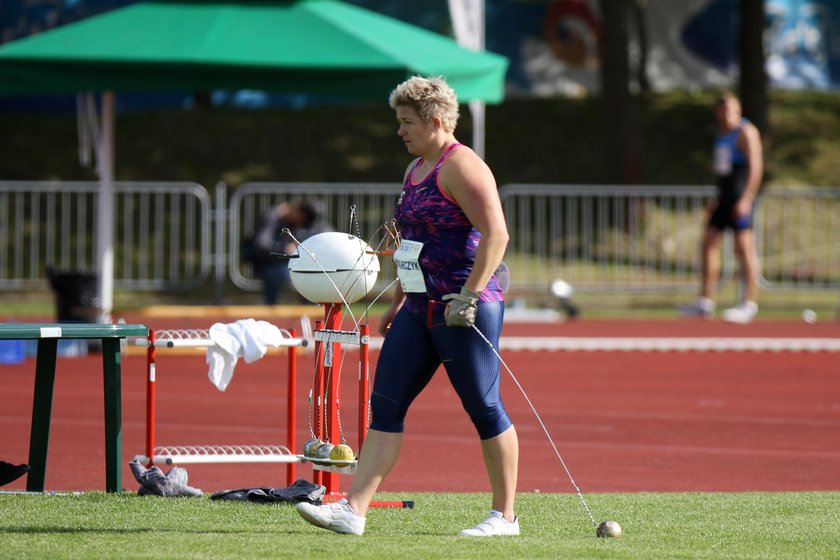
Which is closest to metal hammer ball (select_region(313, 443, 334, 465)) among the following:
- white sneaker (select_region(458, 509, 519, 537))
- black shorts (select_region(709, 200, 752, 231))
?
white sneaker (select_region(458, 509, 519, 537))

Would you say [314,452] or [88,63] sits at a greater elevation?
[88,63]

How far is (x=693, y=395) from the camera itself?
520 inches

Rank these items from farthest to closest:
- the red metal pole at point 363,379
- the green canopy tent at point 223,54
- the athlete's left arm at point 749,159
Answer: the athlete's left arm at point 749,159
the green canopy tent at point 223,54
the red metal pole at point 363,379

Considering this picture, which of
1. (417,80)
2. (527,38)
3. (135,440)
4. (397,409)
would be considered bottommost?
(135,440)

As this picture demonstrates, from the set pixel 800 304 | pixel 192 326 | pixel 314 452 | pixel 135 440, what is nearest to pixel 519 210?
pixel 800 304

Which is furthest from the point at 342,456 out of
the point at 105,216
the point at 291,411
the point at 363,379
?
the point at 105,216

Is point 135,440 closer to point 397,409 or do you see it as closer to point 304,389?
point 304,389

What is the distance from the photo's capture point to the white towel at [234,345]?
788 centimetres

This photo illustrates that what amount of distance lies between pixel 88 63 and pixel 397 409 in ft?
30.5

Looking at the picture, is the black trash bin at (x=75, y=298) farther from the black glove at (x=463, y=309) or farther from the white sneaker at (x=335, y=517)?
the black glove at (x=463, y=309)

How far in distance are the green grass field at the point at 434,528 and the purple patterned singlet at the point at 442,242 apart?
1.07 metres

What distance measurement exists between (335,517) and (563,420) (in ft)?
17.3

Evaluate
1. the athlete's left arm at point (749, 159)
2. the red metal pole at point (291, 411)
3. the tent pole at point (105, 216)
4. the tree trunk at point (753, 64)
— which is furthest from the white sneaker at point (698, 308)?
the red metal pole at point (291, 411)

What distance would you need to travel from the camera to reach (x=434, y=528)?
270 inches
